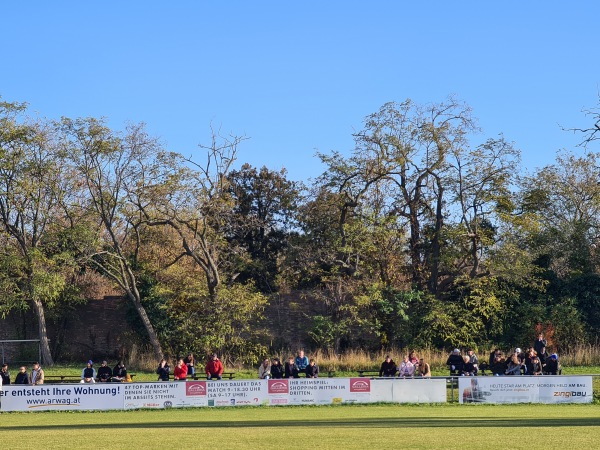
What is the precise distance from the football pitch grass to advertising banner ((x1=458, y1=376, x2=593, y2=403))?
0.75 m

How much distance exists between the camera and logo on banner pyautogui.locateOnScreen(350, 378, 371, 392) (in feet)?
93.4

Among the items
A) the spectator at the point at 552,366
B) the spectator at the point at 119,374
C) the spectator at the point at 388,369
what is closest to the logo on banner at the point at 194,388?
the spectator at the point at 119,374

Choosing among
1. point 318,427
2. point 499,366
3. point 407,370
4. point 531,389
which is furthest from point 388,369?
point 318,427

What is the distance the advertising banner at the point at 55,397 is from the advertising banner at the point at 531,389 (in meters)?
11.4

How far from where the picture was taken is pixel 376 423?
20.8 metres

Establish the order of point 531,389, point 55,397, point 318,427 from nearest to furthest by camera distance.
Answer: point 318,427
point 55,397
point 531,389

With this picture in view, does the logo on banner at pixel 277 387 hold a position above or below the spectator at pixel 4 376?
below

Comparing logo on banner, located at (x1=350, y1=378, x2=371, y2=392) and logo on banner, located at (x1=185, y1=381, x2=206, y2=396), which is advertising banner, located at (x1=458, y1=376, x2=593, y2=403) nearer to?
logo on banner, located at (x1=350, y1=378, x2=371, y2=392)

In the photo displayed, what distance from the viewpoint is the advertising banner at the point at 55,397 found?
27453 millimetres

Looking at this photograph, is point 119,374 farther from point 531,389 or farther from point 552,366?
point 552,366

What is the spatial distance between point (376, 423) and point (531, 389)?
9361 mm

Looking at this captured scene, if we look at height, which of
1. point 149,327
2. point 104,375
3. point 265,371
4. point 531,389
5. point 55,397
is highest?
point 149,327

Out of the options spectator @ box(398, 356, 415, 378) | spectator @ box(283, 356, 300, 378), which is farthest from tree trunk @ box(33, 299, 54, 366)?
spectator @ box(398, 356, 415, 378)

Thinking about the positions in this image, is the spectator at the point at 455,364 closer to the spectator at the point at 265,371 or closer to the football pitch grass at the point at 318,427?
the football pitch grass at the point at 318,427
